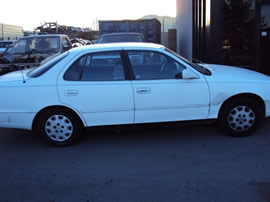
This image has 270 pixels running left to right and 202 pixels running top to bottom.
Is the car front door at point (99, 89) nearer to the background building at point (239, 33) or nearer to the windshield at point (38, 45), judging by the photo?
the background building at point (239, 33)

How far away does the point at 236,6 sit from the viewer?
8773mm

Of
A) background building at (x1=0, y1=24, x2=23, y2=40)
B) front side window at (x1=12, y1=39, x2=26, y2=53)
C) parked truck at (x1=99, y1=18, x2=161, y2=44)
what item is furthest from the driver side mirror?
background building at (x1=0, y1=24, x2=23, y2=40)

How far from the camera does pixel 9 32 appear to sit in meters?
36.2

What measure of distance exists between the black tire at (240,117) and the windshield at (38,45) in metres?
6.56

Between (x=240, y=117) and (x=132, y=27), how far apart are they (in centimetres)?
1214

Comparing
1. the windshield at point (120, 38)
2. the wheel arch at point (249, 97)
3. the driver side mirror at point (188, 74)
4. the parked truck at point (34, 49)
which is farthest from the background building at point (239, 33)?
the parked truck at point (34, 49)

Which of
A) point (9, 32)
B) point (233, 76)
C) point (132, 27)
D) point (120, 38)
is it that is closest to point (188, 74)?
point (233, 76)

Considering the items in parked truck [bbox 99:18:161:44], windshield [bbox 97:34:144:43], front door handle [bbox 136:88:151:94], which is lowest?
front door handle [bbox 136:88:151:94]

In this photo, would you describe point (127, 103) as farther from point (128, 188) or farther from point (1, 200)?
point (1, 200)

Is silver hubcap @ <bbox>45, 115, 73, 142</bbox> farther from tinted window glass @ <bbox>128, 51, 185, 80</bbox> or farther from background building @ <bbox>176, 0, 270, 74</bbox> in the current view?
background building @ <bbox>176, 0, 270, 74</bbox>

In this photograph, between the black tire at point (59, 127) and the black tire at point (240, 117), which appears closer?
the black tire at point (59, 127)

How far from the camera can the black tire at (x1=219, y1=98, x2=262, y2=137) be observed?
16.7 feet

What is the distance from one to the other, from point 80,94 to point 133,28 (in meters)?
12.2

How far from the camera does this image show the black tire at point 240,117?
5.10 meters
